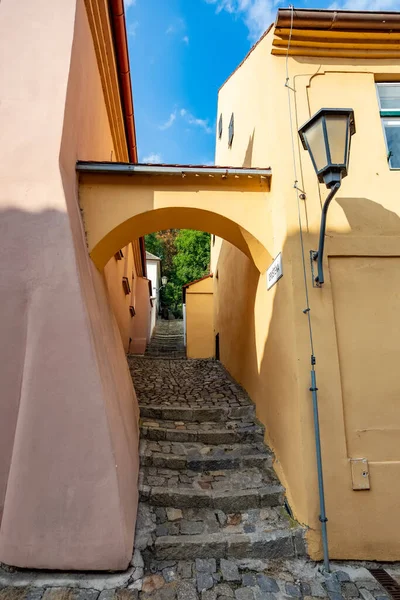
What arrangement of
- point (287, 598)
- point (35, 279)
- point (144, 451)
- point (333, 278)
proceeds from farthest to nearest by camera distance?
point (144, 451) < point (333, 278) < point (35, 279) < point (287, 598)

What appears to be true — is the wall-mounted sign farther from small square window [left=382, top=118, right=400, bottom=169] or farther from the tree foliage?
the tree foliage

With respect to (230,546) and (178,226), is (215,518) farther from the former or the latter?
(178,226)

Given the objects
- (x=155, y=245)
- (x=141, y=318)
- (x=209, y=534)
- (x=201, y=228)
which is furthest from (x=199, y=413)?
(x=155, y=245)

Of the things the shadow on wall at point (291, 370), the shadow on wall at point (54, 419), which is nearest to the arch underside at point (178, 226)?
the shadow on wall at point (291, 370)

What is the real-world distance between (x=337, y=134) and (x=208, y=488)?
3564 millimetres

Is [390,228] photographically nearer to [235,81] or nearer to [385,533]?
[385,533]

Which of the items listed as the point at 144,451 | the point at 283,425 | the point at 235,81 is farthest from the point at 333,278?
the point at 235,81

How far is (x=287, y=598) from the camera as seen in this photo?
7.38ft

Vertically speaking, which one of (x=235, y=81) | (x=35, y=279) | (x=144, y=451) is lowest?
(x=144, y=451)

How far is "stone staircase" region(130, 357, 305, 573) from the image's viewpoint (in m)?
2.65

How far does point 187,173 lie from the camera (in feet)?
11.9

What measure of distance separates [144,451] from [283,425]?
5.33ft

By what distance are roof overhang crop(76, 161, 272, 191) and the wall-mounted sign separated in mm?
977

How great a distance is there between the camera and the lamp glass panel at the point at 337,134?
2.65m
